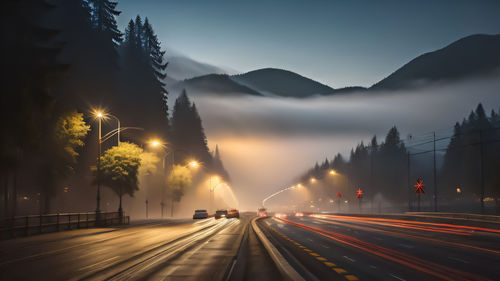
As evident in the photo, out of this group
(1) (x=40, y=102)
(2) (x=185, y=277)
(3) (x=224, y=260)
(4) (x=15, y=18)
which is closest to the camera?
(2) (x=185, y=277)

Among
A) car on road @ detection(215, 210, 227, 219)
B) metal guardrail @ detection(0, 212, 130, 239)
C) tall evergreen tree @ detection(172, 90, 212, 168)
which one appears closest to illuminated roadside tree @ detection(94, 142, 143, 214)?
metal guardrail @ detection(0, 212, 130, 239)

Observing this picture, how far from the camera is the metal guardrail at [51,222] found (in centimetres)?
3278

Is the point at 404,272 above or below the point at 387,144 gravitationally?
below

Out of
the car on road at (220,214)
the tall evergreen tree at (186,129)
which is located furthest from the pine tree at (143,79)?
the tall evergreen tree at (186,129)

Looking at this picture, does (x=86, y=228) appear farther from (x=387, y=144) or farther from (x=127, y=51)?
(x=387, y=144)

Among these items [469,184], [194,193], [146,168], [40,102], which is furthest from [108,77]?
[194,193]

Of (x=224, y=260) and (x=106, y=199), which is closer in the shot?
(x=224, y=260)

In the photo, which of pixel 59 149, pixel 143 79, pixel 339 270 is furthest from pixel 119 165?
pixel 143 79

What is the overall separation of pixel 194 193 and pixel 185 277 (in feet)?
588

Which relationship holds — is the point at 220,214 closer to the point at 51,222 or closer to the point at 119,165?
the point at 119,165

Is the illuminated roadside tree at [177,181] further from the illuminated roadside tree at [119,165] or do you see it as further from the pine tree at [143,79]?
the illuminated roadside tree at [119,165]

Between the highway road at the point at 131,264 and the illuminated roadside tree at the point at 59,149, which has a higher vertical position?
the illuminated roadside tree at the point at 59,149

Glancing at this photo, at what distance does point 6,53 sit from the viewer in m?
47.7

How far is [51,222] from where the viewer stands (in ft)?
132
